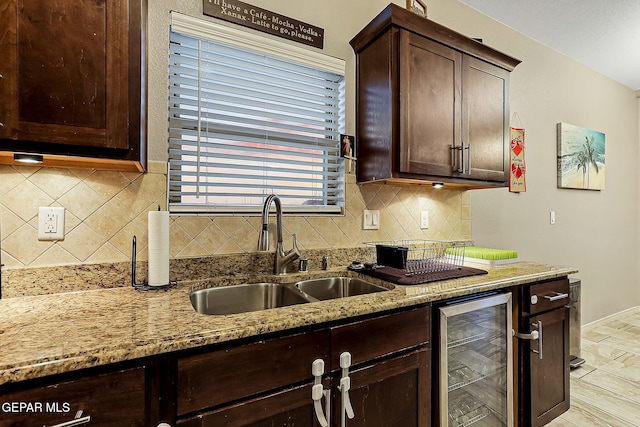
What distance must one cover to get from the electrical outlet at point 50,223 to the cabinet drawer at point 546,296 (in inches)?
83.8

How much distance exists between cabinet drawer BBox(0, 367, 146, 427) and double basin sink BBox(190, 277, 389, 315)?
0.55 meters

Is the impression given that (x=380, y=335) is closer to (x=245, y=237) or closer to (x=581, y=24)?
(x=245, y=237)

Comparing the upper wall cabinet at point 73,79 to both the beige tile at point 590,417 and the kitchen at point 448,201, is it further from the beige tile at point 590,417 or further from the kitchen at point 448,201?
the beige tile at point 590,417

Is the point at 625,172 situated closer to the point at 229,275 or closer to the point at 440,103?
the point at 440,103

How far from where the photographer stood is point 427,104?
5.44ft

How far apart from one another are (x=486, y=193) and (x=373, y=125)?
1.31m

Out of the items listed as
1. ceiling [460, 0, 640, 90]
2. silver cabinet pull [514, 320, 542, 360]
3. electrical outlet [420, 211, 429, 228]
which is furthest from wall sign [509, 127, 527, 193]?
silver cabinet pull [514, 320, 542, 360]

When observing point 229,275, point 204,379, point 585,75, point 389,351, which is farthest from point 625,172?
point 204,379

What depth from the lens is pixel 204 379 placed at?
814 mm

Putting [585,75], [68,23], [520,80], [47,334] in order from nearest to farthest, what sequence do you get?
[47,334] < [68,23] < [520,80] < [585,75]

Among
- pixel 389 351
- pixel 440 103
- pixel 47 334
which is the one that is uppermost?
pixel 440 103

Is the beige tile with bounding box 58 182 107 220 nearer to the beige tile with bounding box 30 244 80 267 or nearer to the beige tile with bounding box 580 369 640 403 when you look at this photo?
the beige tile with bounding box 30 244 80 267

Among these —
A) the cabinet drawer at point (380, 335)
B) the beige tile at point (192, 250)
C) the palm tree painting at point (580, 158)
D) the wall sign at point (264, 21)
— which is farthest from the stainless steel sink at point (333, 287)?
the palm tree painting at point (580, 158)

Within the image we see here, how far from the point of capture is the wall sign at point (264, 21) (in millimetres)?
1522
